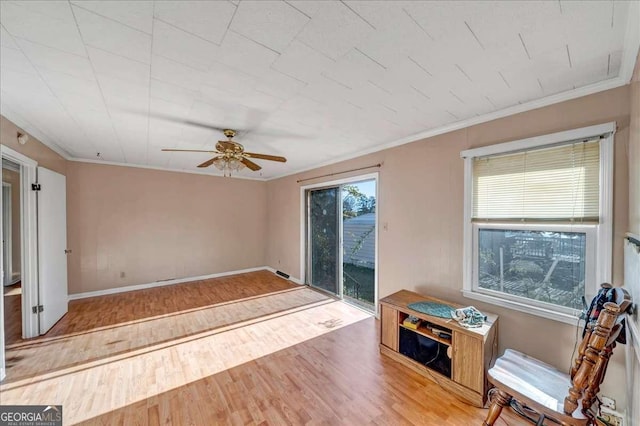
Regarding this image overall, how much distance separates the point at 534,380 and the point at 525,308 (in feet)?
2.20

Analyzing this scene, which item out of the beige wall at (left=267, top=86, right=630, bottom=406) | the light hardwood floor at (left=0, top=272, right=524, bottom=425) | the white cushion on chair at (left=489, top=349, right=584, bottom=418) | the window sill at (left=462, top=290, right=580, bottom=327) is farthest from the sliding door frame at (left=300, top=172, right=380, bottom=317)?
the white cushion on chair at (left=489, top=349, right=584, bottom=418)

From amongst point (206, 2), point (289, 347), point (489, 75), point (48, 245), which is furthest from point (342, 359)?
point (48, 245)

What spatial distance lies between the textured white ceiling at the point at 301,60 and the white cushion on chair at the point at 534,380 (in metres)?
2.00

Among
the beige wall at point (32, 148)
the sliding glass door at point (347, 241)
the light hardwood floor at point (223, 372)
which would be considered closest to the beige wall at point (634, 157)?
the light hardwood floor at point (223, 372)

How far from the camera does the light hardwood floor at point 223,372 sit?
174 cm

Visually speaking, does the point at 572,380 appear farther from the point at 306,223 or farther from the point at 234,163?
the point at 306,223

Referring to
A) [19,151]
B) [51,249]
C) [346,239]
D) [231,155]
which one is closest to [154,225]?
[51,249]

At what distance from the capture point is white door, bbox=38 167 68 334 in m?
2.83

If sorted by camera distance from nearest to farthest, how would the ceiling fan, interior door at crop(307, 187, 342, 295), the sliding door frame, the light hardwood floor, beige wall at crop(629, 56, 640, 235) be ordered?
beige wall at crop(629, 56, 640, 235) → the light hardwood floor → the ceiling fan → the sliding door frame → interior door at crop(307, 187, 342, 295)

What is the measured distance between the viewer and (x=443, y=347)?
85.4 inches

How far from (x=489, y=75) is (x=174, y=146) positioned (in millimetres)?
3640

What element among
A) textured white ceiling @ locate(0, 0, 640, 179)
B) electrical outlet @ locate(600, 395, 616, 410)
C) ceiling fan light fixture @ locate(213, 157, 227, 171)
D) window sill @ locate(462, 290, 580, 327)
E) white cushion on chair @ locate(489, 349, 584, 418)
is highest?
textured white ceiling @ locate(0, 0, 640, 179)

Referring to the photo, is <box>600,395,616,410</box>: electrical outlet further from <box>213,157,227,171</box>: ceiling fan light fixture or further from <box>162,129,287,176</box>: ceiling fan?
<box>213,157,227,171</box>: ceiling fan light fixture

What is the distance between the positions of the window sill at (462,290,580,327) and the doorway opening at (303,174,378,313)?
1491 millimetres
